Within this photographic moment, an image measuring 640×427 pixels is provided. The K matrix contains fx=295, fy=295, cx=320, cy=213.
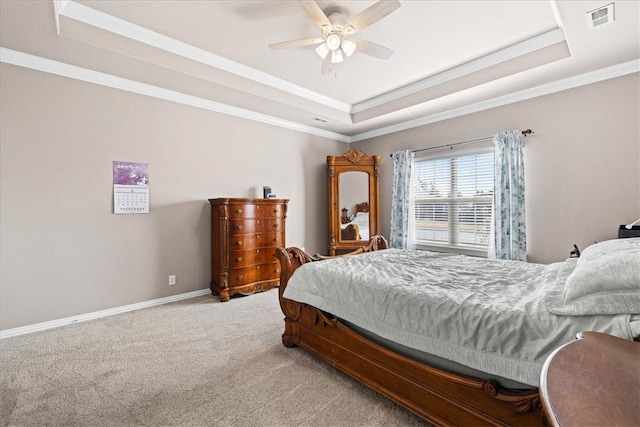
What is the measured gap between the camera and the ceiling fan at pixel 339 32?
2191mm

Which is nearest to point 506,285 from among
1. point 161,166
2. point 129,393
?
point 129,393

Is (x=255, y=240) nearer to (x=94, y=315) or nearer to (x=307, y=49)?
(x=94, y=315)

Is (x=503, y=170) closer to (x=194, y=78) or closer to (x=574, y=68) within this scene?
(x=574, y=68)

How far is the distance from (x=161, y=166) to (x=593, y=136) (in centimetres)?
497

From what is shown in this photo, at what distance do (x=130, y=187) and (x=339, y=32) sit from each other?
282cm

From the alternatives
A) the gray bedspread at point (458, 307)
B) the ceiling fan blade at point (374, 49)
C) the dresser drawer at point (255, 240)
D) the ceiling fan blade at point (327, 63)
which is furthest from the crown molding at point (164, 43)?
the gray bedspread at point (458, 307)

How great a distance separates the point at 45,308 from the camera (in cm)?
292

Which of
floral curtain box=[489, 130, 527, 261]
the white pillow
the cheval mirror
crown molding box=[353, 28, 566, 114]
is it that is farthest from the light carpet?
crown molding box=[353, 28, 566, 114]

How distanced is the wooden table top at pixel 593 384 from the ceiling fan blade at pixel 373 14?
2.24 meters

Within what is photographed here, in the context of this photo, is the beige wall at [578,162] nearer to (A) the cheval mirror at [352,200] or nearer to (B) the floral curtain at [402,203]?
(B) the floral curtain at [402,203]

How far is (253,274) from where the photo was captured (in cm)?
406

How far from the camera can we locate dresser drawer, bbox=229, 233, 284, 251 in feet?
12.7

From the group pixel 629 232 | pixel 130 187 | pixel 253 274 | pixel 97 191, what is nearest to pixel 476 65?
pixel 629 232

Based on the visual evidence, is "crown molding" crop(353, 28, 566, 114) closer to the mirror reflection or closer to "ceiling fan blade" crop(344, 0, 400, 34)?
the mirror reflection
